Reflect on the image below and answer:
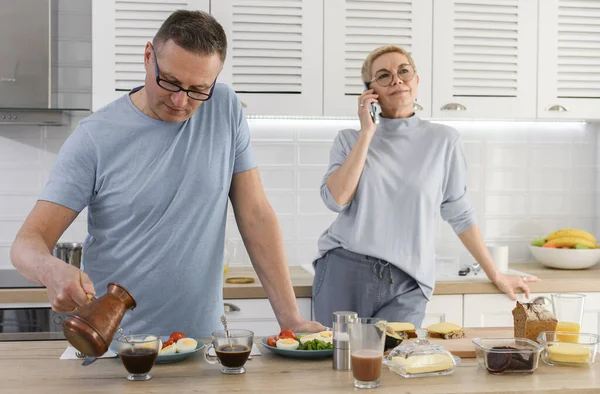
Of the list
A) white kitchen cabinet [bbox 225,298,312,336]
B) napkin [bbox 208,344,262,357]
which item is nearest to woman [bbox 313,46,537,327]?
white kitchen cabinet [bbox 225,298,312,336]

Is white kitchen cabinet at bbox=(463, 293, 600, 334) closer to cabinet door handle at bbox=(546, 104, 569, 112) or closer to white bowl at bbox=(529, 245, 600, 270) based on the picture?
white bowl at bbox=(529, 245, 600, 270)

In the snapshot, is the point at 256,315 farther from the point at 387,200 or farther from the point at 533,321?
the point at 533,321

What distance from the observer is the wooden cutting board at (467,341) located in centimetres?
192

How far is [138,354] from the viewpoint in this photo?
5.39 ft

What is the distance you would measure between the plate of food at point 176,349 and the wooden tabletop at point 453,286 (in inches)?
50.3

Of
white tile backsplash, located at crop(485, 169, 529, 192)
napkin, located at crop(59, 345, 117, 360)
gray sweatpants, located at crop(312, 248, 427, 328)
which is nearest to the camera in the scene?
napkin, located at crop(59, 345, 117, 360)

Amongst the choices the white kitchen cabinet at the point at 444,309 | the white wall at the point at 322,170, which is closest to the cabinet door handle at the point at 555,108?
the white wall at the point at 322,170

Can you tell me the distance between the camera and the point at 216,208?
211 cm

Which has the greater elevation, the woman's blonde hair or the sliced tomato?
the woman's blonde hair

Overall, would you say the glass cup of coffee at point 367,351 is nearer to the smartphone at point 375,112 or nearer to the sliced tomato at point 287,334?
the sliced tomato at point 287,334

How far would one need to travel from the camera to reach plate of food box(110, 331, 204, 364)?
5.90 feet

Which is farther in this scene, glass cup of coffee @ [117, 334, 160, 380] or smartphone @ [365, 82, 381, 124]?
smartphone @ [365, 82, 381, 124]

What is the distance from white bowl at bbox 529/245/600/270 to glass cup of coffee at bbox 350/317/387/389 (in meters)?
2.30

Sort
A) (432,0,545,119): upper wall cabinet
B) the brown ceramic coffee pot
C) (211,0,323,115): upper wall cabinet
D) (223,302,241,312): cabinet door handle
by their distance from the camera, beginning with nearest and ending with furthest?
the brown ceramic coffee pot < (223,302,241,312): cabinet door handle < (211,0,323,115): upper wall cabinet < (432,0,545,119): upper wall cabinet
